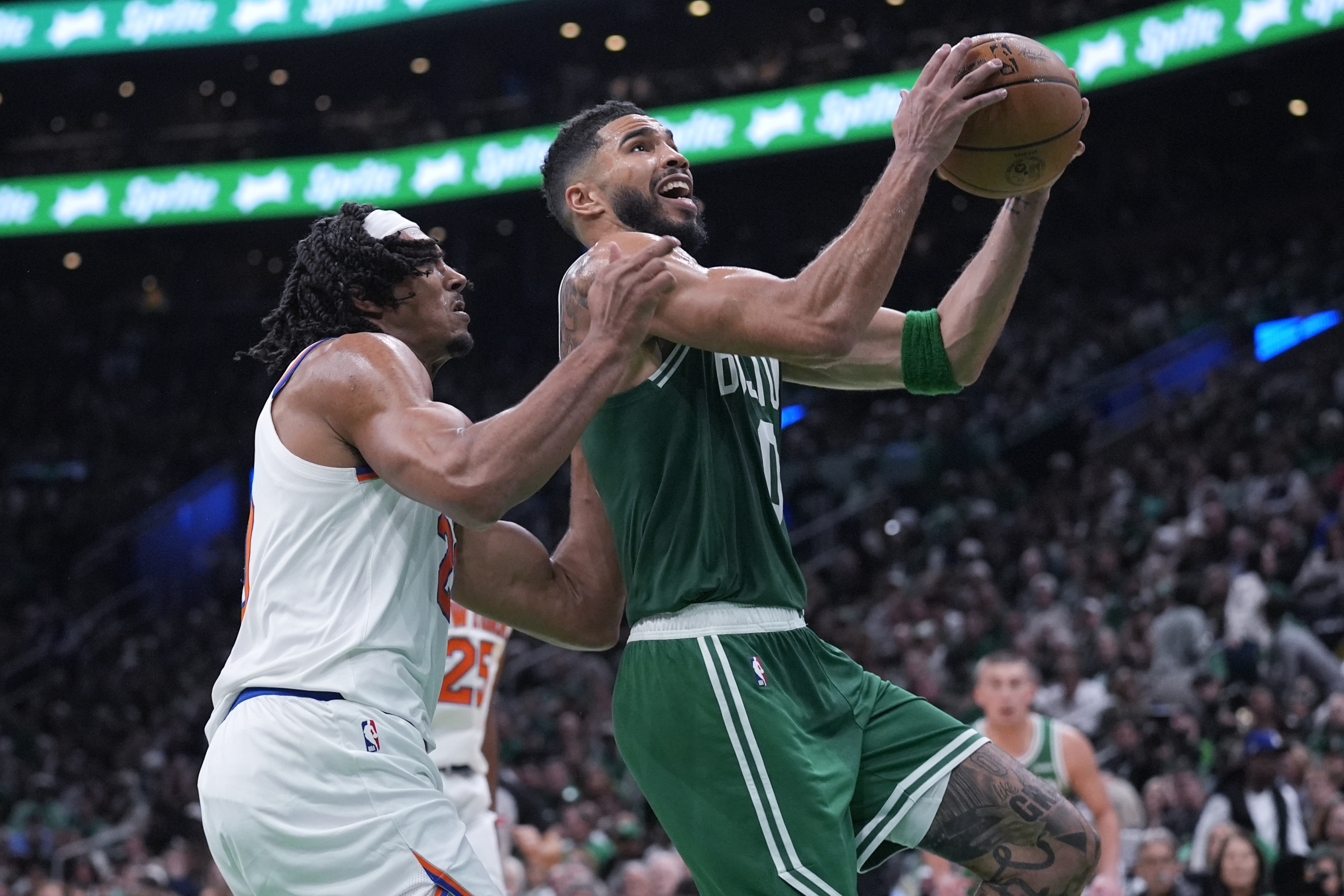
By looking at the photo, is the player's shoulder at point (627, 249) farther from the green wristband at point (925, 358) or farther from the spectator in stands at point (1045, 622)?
the spectator in stands at point (1045, 622)

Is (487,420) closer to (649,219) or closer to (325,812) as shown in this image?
(325,812)

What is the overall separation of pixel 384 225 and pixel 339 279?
0.51 ft

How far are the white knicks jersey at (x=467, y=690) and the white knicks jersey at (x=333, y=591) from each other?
2565 millimetres

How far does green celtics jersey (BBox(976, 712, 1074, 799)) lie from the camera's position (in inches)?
244

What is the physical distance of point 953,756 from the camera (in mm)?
3146

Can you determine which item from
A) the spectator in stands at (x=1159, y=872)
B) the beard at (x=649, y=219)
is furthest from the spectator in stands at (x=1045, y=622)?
the beard at (x=649, y=219)

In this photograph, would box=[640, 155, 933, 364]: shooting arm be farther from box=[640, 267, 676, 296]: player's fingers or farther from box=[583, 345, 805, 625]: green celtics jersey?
box=[583, 345, 805, 625]: green celtics jersey

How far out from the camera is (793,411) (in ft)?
66.3

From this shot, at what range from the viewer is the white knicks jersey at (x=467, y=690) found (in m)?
5.65

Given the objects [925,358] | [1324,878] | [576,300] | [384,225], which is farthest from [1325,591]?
[384,225]

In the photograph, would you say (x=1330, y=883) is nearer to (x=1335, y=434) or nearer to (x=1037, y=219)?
(x=1037, y=219)

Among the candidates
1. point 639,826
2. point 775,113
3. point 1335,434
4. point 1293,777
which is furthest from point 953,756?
point 775,113

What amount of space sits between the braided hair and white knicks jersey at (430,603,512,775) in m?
2.40

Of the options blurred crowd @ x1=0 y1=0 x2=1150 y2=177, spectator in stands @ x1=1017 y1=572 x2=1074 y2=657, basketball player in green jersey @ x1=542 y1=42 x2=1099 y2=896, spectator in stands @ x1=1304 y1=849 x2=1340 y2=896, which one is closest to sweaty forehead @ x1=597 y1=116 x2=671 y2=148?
basketball player in green jersey @ x1=542 y1=42 x2=1099 y2=896
